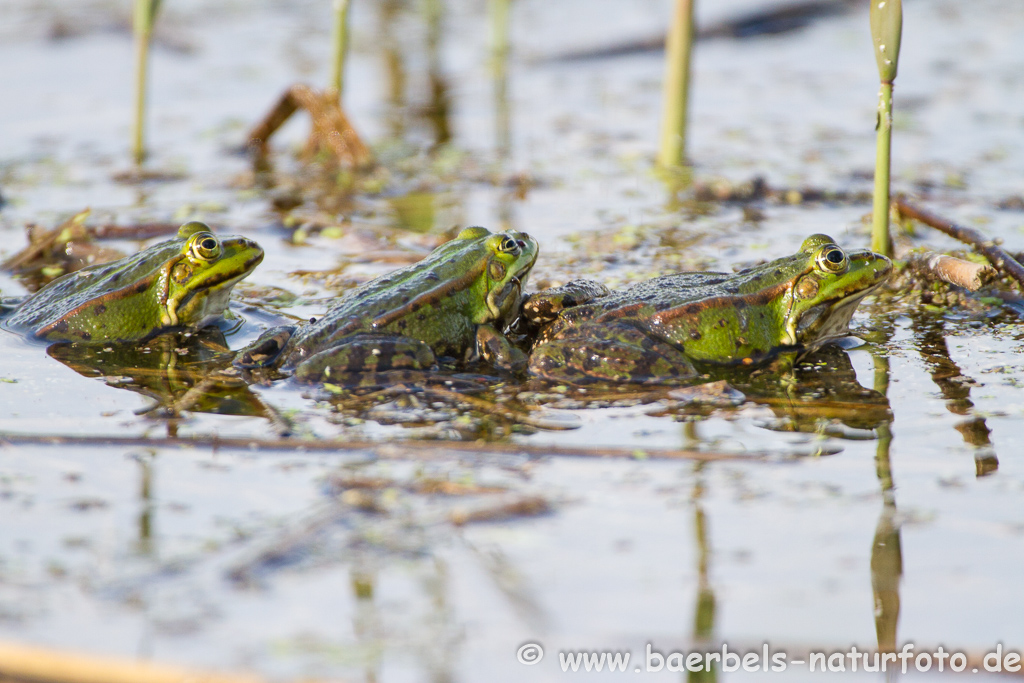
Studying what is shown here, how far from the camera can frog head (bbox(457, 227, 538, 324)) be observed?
4.48 m

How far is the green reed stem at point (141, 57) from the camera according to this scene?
23.9 ft

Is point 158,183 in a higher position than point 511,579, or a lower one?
higher

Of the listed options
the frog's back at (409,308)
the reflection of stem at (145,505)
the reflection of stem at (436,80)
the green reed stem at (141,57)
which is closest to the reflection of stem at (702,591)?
the frog's back at (409,308)

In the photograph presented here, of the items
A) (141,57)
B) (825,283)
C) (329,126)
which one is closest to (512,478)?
(825,283)

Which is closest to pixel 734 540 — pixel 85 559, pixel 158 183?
pixel 85 559

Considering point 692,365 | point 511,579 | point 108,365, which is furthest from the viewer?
point 108,365

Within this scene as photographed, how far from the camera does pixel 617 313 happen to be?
14.3ft

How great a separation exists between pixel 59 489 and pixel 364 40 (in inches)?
439

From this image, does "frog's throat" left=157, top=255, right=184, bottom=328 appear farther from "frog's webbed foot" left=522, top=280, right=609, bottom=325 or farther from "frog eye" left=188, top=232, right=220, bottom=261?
"frog's webbed foot" left=522, top=280, right=609, bottom=325

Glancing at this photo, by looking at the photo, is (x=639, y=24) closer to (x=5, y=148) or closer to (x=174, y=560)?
(x=5, y=148)

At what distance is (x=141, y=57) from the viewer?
755 centimetres

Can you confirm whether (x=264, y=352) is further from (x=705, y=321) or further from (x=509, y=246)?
(x=705, y=321)

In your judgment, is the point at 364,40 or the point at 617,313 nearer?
the point at 617,313

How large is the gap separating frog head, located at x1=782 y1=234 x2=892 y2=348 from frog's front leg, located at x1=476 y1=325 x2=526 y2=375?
118 cm
